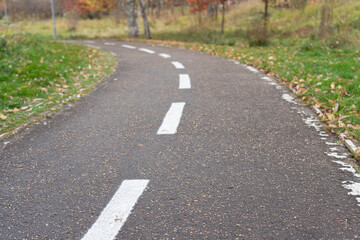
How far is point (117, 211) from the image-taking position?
2.99 m

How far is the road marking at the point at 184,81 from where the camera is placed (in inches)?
308

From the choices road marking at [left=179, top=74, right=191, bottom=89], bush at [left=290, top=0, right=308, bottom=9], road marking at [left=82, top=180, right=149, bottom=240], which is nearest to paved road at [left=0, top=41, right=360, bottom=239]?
road marking at [left=82, top=180, right=149, bottom=240]

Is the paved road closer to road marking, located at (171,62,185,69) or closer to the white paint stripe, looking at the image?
the white paint stripe

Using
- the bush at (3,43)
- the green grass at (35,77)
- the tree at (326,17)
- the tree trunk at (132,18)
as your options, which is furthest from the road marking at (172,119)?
the tree trunk at (132,18)

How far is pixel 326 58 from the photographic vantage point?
10.3m

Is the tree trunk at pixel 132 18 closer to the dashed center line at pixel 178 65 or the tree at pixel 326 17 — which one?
the dashed center line at pixel 178 65

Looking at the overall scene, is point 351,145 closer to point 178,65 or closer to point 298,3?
point 178,65

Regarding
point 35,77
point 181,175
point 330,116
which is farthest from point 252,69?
point 181,175

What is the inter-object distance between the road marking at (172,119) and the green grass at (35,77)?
2.31 metres

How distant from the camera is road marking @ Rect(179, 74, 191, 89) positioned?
782cm

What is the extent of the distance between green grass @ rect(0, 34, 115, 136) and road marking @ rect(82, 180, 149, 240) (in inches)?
117

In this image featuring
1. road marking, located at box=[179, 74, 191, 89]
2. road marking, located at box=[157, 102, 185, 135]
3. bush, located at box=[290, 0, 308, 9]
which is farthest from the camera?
bush, located at box=[290, 0, 308, 9]

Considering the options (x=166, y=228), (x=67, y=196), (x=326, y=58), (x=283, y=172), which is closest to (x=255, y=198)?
(x=283, y=172)

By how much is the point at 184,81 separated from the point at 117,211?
5736 mm
